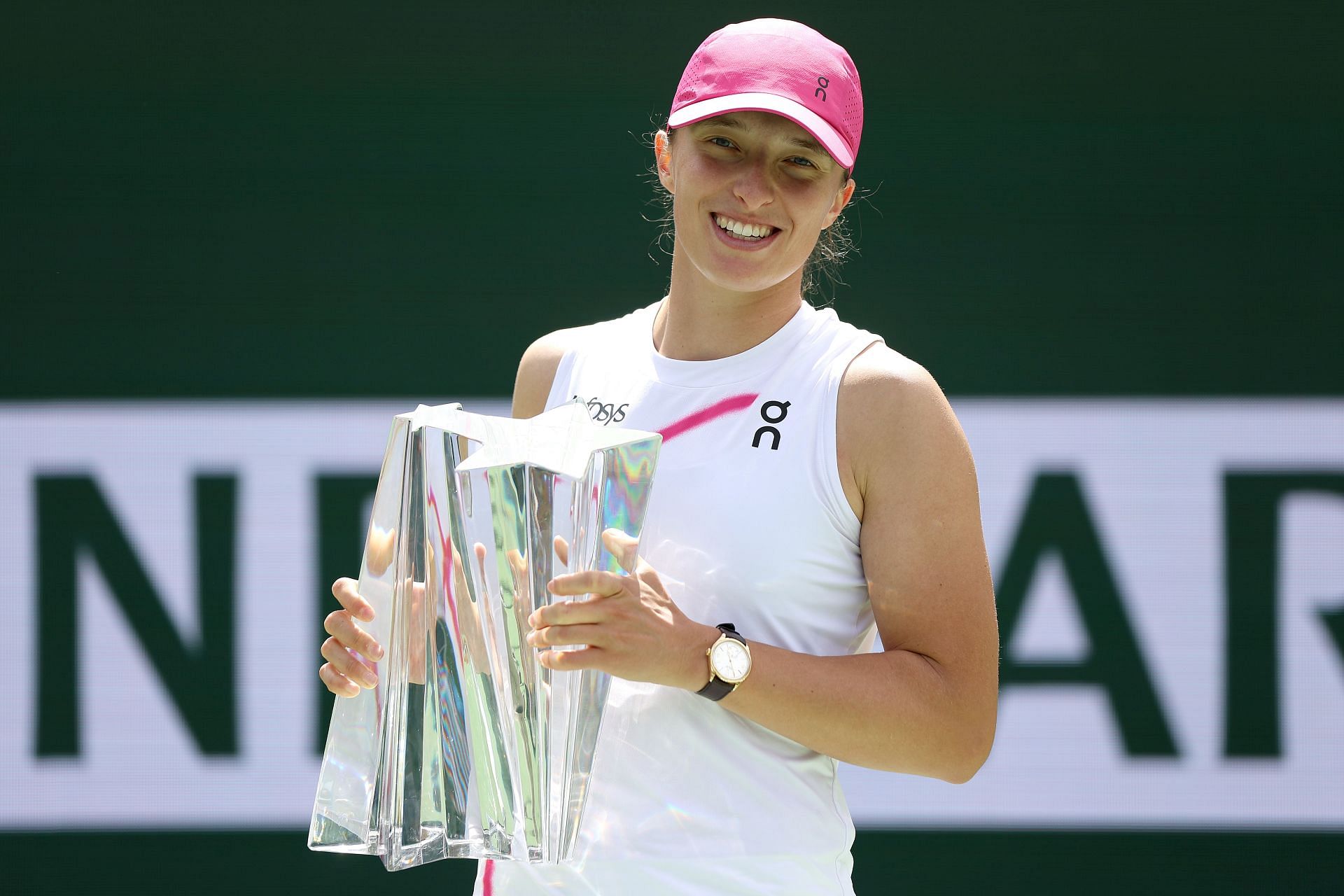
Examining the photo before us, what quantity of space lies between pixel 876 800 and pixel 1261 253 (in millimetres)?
1363

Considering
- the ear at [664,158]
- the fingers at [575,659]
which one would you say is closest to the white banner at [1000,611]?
the ear at [664,158]

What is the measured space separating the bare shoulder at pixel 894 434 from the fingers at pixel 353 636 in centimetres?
50

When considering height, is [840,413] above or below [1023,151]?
below

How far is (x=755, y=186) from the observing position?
142 cm

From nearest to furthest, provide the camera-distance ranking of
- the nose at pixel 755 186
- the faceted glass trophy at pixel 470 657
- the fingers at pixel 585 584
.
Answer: the fingers at pixel 585 584 < the faceted glass trophy at pixel 470 657 < the nose at pixel 755 186

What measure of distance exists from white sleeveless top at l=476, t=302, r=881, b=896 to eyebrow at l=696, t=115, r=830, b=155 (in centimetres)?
21

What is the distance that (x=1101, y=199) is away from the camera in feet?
9.16

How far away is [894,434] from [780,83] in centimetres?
38

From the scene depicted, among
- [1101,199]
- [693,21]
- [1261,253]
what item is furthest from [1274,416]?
[693,21]

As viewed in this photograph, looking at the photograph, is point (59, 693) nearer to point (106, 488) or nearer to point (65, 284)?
point (106, 488)

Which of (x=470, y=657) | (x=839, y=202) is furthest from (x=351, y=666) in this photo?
(x=839, y=202)

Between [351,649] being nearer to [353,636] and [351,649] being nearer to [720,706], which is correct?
[353,636]

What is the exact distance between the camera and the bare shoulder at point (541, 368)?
170 centimetres

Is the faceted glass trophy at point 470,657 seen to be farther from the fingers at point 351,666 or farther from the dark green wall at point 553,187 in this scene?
the dark green wall at point 553,187
